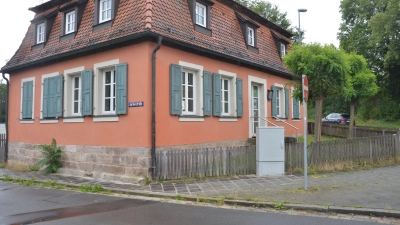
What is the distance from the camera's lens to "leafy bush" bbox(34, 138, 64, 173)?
13180 mm

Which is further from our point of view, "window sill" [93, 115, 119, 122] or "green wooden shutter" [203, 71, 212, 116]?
"green wooden shutter" [203, 71, 212, 116]

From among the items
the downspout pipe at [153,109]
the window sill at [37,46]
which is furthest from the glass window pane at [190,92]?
the window sill at [37,46]

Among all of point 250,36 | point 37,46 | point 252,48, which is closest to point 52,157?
point 37,46

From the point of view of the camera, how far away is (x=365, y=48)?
119 feet

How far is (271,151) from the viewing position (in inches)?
446

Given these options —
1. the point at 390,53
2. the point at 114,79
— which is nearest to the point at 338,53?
the point at 114,79

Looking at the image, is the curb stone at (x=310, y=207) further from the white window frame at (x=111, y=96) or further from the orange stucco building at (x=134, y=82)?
the white window frame at (x=111, y=96)

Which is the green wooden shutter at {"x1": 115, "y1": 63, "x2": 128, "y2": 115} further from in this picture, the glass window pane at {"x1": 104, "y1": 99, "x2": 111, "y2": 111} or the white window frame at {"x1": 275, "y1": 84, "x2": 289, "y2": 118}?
the white window frame at {"x1": 275, "y1": 84, "x2": 289, "y2": 118}

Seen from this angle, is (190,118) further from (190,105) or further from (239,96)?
(239,96)

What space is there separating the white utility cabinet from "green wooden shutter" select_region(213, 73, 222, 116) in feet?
8.47

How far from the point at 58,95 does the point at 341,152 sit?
10.9 meters

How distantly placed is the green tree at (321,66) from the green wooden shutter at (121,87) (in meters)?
6.48

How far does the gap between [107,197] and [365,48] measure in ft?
113

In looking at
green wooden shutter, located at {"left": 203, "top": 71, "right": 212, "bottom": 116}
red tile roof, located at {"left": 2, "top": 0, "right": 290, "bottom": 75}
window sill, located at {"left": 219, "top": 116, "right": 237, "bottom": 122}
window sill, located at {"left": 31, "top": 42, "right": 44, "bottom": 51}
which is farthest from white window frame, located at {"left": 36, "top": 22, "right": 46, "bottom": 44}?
window sill, located at {"left": 219, "top": 116, "right": 237, "bottom": 122}
